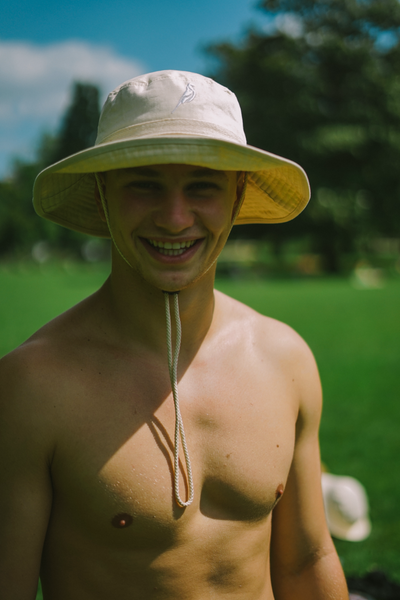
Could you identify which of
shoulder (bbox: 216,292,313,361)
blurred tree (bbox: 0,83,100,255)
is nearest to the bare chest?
shoulder (bbox: 216,292,313,361)

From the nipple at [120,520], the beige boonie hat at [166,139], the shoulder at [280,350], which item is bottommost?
the nipple at [120,520]

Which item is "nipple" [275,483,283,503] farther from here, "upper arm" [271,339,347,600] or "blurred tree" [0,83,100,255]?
"blurred tree" [0,83,100,255]

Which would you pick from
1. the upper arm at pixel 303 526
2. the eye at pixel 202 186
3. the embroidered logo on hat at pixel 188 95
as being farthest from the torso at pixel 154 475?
the embroidered logo on hat at pixel 188 95

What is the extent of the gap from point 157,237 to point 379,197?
32304mm

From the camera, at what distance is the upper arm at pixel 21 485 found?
1.60 metres

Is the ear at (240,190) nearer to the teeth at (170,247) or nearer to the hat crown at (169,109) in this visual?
the hat crown at (169,109)

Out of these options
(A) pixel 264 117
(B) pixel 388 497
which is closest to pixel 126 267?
(B) pixel 388 497

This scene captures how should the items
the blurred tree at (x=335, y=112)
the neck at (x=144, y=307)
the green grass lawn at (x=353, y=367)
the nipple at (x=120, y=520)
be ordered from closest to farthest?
the nipple at (x=120, y=520), the neck at (x=144, y=307), the green grass lawn at (x=353, y=367), the blurred tree at (x=335, y=112)

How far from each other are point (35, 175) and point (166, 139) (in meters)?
53.4

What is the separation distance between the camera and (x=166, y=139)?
5.10 feet

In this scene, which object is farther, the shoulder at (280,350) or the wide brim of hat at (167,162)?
the shoulder at (280,350)

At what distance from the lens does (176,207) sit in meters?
1.66

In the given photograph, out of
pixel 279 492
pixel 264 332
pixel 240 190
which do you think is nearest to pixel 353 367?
pixel 264 332

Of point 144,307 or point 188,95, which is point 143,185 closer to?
point 188,95
